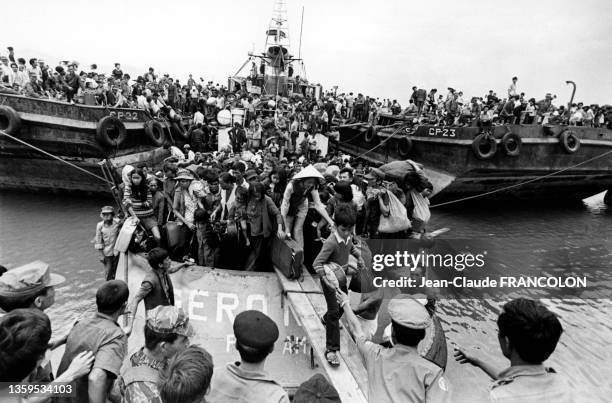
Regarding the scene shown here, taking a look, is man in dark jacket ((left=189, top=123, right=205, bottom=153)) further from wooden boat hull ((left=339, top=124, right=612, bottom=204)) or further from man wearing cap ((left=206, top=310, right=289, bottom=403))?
man wearing cap ((left=206, top=310, right=289, bottom=403))

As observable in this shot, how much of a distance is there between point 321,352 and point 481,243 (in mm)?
8695

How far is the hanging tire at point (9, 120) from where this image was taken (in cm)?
1031

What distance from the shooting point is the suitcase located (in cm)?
468

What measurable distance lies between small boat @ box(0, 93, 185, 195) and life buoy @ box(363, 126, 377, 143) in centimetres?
905

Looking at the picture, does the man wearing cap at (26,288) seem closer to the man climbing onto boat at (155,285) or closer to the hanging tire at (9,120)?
the man climbing onto boat at (155,285)

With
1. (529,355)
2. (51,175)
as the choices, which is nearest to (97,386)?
(529,355)

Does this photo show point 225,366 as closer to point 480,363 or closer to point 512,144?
point 480,363

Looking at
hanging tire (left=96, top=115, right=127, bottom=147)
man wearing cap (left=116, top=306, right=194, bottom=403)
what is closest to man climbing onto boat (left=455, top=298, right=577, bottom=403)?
man wearing cap (left=116, top=306, right=194, bottom=403)

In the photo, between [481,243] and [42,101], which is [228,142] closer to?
[42,101]

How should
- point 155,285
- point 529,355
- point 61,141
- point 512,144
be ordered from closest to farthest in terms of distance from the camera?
point 529,355 < point 155,285 < point 61,141 < point 512,144

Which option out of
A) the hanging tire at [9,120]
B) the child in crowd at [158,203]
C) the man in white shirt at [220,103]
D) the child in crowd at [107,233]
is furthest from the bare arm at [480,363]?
the man in white shirt at [220,103]

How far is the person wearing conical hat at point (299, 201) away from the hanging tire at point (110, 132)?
8.49 meters

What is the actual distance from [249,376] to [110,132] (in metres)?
11.3

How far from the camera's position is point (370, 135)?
55.5ft
